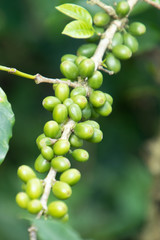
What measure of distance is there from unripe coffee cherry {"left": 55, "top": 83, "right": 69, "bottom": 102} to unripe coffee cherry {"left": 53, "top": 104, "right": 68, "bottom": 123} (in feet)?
0.16

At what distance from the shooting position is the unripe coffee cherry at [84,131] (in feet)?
3.43

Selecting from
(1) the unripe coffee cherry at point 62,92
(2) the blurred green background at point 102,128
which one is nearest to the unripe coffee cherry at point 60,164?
(1) the unripe coffee cherry at point 62,92

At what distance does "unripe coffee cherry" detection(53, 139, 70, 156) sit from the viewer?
3.32 ft

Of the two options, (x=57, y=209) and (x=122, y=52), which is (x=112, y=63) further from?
(x=57, y=209)

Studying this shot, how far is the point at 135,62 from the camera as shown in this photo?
238 cm

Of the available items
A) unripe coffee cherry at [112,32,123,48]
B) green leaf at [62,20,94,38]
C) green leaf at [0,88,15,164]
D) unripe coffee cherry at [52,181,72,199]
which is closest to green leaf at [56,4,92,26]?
green leaf at [62,20,94,38]

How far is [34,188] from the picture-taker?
0.93 m

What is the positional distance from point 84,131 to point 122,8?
540mm

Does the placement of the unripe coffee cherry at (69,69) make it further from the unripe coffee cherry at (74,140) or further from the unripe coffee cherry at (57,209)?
the unripe coffee cherry at (57,209)

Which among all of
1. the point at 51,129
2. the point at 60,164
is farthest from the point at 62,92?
the point at 60,164

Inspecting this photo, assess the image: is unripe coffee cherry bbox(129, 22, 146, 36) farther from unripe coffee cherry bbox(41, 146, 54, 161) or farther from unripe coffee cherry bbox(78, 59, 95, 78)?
unripe coffee cherry bbox(41, 146, 54, 161)

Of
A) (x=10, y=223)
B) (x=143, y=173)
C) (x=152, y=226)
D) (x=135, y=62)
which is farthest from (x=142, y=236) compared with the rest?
(x=135, y=62)

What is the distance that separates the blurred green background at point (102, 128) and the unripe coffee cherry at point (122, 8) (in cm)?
93

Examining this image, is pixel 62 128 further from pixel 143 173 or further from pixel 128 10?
pixel 143 173
